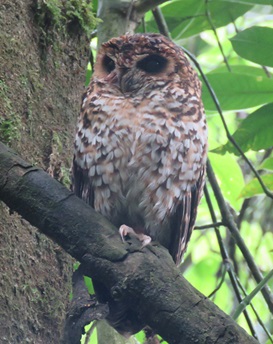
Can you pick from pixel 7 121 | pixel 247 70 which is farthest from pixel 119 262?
pixel 247 70

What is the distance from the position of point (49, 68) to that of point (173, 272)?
938mm

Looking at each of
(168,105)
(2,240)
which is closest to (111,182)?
(168,105)

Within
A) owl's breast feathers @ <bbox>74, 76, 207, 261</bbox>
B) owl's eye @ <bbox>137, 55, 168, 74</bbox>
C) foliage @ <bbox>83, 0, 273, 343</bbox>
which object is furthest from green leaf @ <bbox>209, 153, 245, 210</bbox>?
owl's eye @ <bbox>137, 55, 168, 74</bbox>

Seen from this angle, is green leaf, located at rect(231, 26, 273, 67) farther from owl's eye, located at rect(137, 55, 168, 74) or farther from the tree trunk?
the tree trunk

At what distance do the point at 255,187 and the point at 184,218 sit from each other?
0.33m

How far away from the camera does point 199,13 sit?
272cm

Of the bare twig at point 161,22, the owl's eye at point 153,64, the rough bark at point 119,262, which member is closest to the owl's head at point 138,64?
the owl's eye at point 153,64

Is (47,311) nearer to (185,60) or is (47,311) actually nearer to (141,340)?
(141,340)

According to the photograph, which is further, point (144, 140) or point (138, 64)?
point (138, 64)

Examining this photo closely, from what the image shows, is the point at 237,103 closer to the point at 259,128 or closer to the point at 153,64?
the point at 259,128

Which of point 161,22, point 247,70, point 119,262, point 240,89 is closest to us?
point 119,262

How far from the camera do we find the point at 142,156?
2.14 meters

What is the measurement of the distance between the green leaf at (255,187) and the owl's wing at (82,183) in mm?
565

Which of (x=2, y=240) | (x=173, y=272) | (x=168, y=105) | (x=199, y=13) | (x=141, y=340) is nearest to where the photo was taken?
(x=173, y=272)
